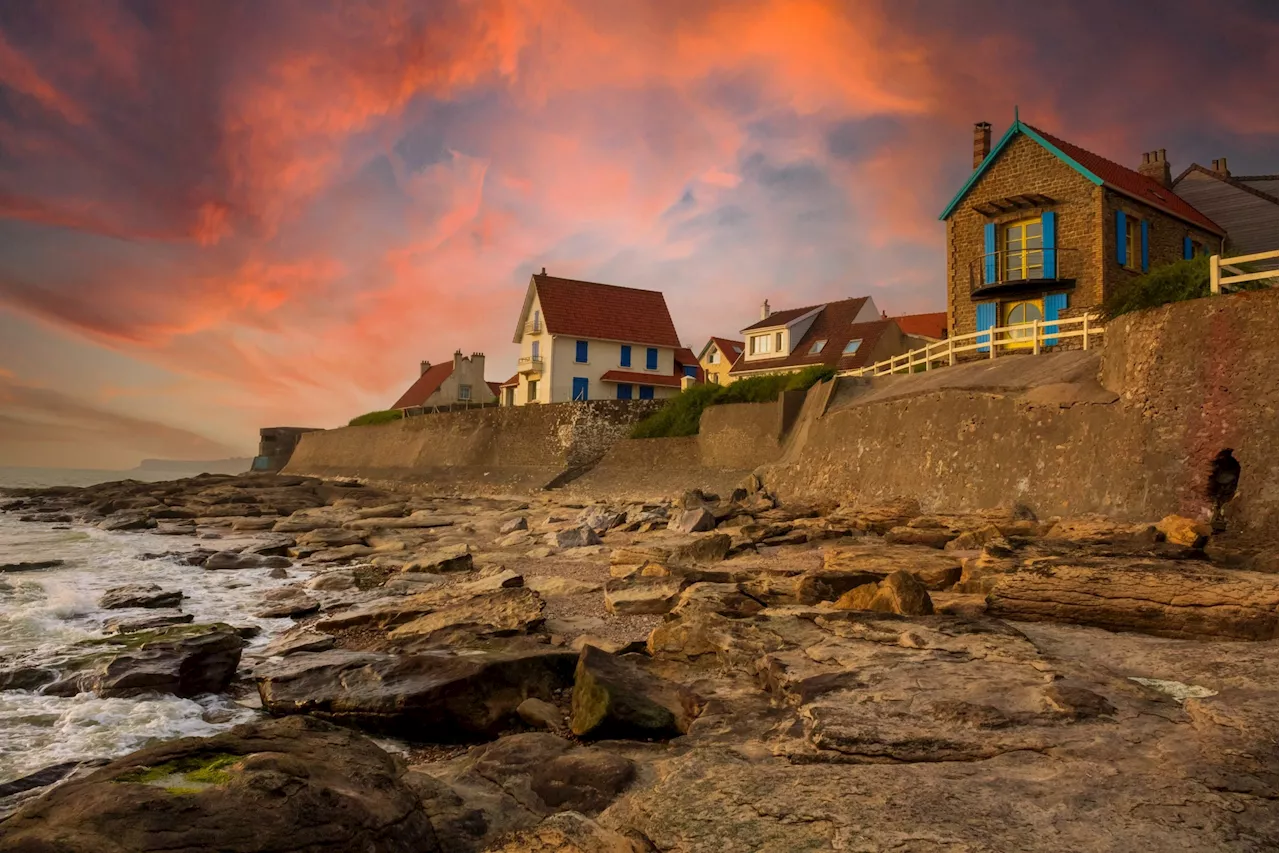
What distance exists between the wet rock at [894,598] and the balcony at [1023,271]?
19.2m

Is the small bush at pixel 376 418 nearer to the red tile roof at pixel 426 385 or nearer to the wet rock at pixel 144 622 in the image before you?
the red tile roof at pixel 426 385

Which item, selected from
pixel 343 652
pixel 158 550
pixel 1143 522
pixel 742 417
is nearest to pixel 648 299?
pixel 742 417

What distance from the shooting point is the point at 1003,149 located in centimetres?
2462

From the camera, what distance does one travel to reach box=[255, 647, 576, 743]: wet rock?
522 centimetres

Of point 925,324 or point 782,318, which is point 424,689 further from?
point 925,324

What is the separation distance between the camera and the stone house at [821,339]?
1497 inches

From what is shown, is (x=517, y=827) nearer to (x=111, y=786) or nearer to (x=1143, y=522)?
(x=111, y=786)

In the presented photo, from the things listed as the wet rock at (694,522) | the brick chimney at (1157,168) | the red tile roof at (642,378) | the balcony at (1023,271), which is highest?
the brick chimney at (1157,168)

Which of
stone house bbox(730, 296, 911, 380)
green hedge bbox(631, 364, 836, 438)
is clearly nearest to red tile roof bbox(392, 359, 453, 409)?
stone house bbox(730, 296, 911, 380)

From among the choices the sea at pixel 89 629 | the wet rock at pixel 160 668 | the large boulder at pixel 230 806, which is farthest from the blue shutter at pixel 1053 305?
the large boulder at pixel 230 806

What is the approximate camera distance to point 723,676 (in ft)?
18.7

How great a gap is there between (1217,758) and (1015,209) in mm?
23914

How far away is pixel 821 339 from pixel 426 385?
29202 millimetres

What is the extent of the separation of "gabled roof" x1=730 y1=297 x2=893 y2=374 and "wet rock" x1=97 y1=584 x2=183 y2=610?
30911 millimetres
